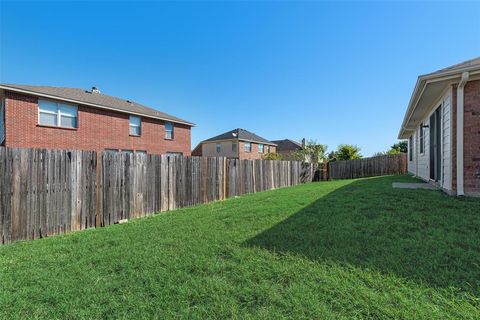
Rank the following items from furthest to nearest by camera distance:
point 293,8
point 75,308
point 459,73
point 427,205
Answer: point 293,8 → point 459,73 → point 427,205 → point 75,308

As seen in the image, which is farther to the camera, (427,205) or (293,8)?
(293,8)

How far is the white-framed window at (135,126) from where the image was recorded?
55.4 feet

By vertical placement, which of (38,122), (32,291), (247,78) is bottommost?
(32,291)

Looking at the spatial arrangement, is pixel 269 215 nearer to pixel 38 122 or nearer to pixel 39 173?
pixel 39 173

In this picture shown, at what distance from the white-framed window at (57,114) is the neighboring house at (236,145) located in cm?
1905

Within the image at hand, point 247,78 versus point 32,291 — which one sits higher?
point 247,78

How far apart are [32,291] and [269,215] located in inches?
158

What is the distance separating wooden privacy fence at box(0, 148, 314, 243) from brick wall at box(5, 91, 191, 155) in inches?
365

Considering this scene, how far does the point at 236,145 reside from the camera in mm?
31109

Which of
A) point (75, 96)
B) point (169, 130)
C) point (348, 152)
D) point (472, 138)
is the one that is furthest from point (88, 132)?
point (348, 152)

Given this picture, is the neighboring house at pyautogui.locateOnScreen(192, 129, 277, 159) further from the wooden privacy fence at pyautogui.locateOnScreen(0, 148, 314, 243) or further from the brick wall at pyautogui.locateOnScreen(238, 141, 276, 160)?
the wooden privacy fence at pyautogui.locateOnScreen(0, 148, 314, 243)

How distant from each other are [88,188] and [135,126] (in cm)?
1271

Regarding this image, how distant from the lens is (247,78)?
1694 cm

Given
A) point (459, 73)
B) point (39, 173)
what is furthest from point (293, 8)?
point (39, 173)
